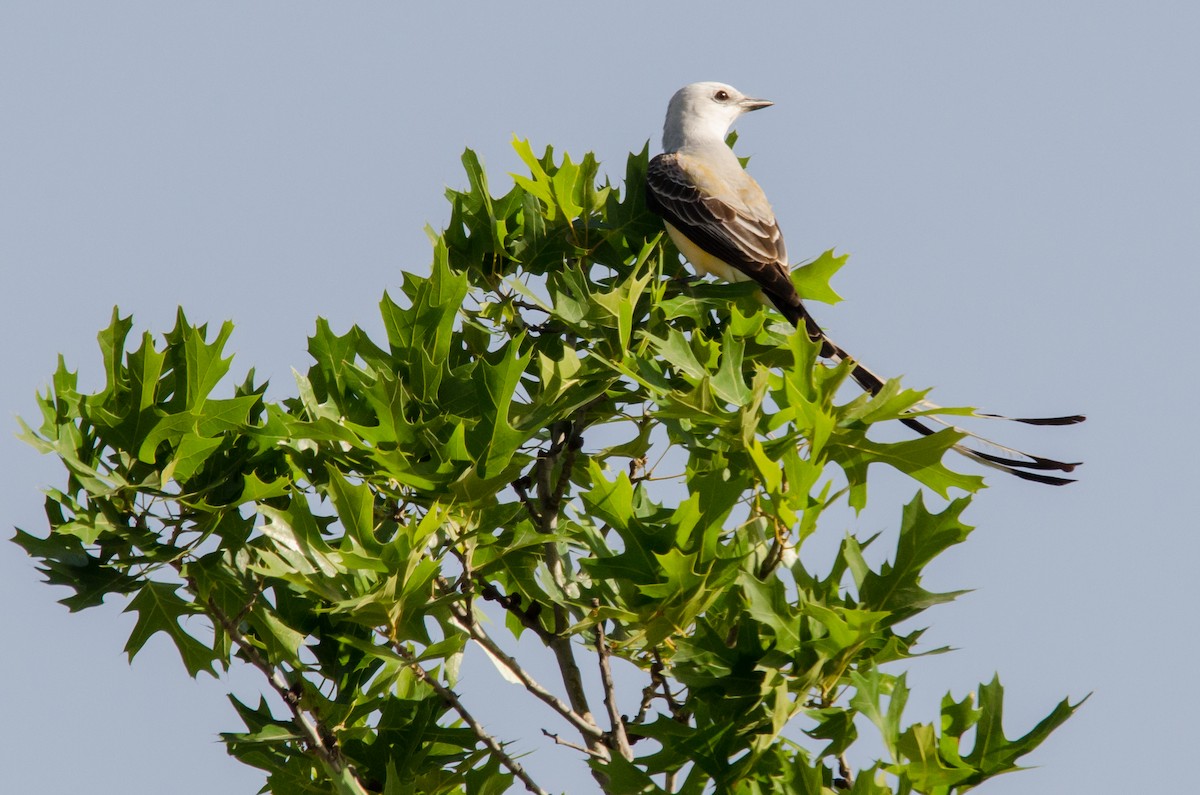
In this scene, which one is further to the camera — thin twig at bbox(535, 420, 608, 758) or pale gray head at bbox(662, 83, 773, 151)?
pale gray head at bbox(662, 83, 773, 151)

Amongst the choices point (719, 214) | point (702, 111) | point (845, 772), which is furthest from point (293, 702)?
point (702, 111)

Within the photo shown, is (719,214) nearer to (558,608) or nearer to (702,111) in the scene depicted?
(702,111)

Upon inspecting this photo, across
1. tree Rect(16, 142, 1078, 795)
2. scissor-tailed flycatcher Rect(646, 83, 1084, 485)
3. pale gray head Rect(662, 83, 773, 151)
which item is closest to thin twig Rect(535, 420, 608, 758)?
tree Rect(16, 142, 1078, 795)

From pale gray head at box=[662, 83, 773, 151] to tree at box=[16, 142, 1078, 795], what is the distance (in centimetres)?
304

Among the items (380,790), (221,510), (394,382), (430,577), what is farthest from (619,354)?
(380,790)

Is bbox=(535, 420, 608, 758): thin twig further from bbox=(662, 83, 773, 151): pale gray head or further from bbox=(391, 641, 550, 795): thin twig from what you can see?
bbox=(662, 83, 773, 151): pale gray head

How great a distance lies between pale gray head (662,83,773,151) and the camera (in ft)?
27.0

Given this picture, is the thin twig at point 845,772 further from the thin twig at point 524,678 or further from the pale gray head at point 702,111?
the pale gray head at point 702,111

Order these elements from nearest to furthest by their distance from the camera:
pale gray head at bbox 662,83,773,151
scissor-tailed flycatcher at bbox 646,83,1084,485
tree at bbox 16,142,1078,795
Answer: tree at bbox 16,142,1078,795, scissor-tailed flycatcher at bbox 646,83,1084,485, pale gray head at bbox 662,83,773,151

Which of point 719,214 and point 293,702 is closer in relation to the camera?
point 293,702

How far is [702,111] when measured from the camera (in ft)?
27.3

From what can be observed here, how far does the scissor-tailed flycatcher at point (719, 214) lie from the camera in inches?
247

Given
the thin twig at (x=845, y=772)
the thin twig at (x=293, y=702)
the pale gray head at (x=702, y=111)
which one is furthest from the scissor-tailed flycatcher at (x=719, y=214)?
the thin twig at (x=293, y=702)

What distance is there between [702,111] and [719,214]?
63.7 inches
